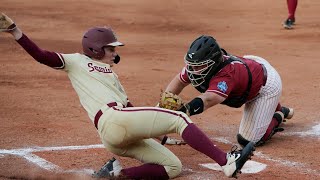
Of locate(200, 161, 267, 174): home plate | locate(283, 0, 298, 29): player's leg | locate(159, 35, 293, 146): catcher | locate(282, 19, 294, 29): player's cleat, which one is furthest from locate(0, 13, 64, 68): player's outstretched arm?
locate(282, 19, 294, 29): player's cleat

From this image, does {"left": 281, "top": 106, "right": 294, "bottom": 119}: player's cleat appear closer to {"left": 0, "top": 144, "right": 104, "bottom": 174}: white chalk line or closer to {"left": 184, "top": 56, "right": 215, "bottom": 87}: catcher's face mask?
{"left": 184, "top": 56, "right": 215, "bottom": 87}: catcher's face mask

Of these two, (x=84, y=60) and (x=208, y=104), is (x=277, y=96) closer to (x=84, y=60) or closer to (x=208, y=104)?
(x=208, y=104)

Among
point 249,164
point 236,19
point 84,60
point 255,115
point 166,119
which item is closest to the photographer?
point 166,119

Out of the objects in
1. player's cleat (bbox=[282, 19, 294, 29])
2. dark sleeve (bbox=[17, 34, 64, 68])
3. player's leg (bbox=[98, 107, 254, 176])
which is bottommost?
player's cleat (bbox=[282, 19, 294, 29])

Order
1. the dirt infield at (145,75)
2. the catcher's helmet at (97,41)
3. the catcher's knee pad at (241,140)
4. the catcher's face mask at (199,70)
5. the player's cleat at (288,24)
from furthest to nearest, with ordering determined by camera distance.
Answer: the player's cleat at (288,24)
the catcher's knee pad at (241,140)
the dirt infield at (145,75)
the catcher's face mask at (199,70)
the catcher's helmet at (97,41)

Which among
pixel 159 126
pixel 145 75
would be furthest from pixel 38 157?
pixel 145 75

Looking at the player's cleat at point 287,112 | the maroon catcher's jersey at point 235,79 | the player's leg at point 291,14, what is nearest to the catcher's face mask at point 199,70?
the maroon catcher's jersey at point 235,79

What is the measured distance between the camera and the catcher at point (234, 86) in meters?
6.43

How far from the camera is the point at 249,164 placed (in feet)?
22.0

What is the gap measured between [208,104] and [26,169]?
1.78 m

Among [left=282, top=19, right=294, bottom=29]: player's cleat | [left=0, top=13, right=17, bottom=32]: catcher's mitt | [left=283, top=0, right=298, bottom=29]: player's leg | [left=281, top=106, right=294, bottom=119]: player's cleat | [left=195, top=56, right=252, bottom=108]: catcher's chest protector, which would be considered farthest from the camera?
[left=282, top=19, right=294, bottom=29]: player's cleat

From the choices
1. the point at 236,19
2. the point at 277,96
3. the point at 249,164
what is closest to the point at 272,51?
the point at 236,19

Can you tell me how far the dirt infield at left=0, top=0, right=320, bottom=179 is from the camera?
6.83 metres

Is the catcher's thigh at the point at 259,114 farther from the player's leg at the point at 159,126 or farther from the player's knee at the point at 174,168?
the player's leg at the point at 159,126
